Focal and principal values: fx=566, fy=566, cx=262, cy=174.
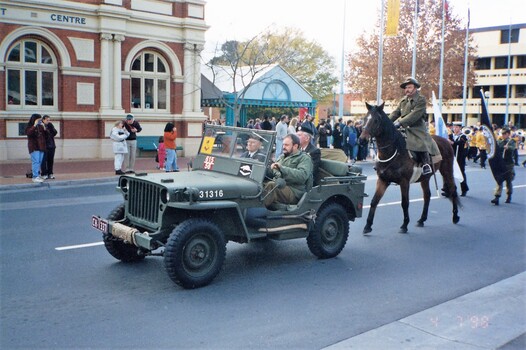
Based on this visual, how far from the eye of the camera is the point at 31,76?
71.3ft

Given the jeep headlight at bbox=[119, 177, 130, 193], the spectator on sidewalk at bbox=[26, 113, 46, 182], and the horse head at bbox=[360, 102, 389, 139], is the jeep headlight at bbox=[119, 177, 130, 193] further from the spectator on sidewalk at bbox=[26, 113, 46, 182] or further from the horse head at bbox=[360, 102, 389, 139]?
the spectator on sidewalk at bbox=[26, 113, 46, 182]

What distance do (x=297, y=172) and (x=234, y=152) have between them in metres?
0.88

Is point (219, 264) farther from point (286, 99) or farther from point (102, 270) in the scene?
point (286, 99)

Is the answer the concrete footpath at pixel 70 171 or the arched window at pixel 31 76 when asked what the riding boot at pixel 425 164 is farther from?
the arched window at pixel 31 76

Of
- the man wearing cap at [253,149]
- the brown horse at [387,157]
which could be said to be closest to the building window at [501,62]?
the brown horse at [387,157]

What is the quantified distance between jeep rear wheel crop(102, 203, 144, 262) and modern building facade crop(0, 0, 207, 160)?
627 inches

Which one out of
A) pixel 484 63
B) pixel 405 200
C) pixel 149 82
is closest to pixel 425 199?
pixel 405 200

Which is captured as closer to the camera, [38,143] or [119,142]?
[38,143]

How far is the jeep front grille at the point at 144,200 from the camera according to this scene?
628 centimetres

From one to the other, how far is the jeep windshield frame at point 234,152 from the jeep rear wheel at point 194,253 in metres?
1.06

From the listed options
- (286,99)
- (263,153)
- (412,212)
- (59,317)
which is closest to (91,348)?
(59,317)

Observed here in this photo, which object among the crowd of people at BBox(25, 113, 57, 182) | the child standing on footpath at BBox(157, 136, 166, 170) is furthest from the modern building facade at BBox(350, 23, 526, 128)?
the crowd of people at BBox(25, 113, 57, 182)

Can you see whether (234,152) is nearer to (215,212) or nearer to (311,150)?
(215,212)

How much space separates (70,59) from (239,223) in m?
17.9
